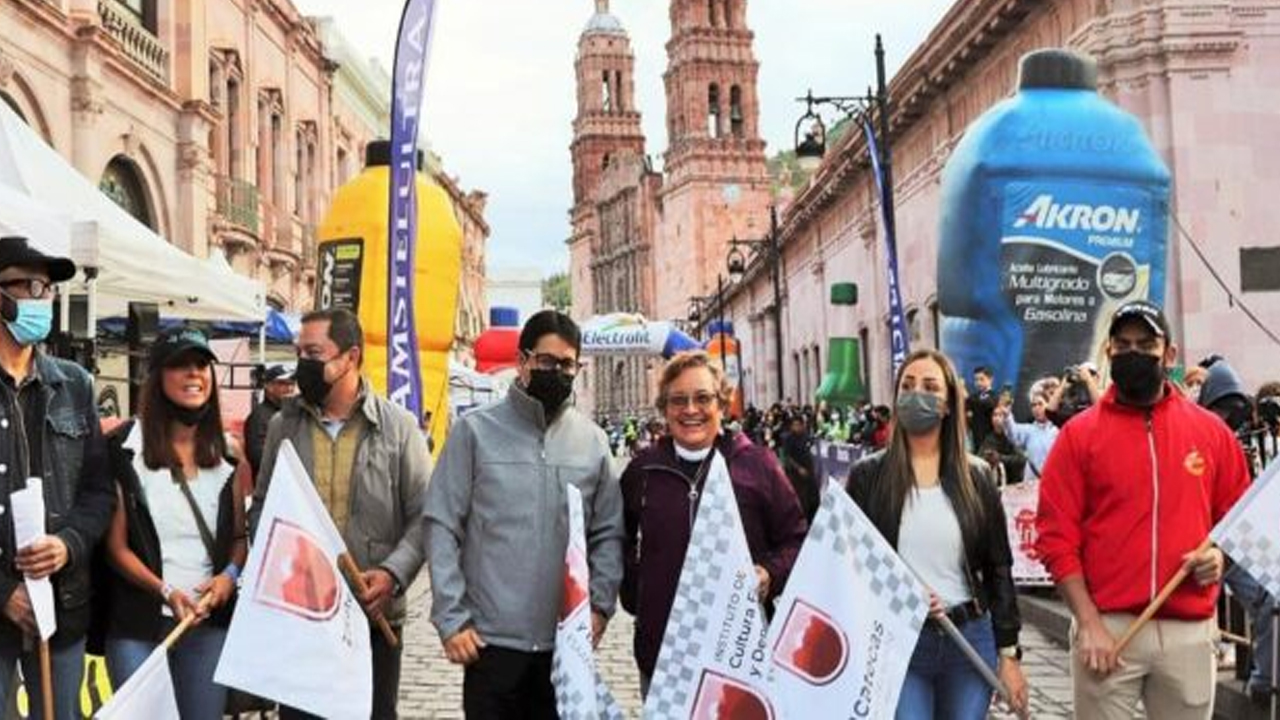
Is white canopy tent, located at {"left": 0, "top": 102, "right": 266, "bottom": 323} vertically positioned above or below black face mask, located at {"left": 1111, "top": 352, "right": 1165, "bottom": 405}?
above

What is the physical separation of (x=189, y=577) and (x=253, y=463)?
4111 millimetres

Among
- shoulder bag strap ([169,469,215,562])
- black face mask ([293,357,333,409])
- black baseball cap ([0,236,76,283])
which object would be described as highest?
black baseball cap ([0,236,76,283])

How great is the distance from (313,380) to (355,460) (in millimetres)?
329

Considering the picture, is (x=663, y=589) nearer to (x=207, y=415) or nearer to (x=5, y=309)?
(x=207, y=415)

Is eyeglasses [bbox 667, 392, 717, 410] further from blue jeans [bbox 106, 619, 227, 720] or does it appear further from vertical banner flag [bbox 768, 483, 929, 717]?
blue jeans [bbox 106, 619, 227, 720]

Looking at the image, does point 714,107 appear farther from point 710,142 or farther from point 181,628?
point 181,628

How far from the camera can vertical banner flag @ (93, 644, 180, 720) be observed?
4176 millimetres

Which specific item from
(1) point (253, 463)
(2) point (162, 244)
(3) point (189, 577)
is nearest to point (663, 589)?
(3) point (189, 577)

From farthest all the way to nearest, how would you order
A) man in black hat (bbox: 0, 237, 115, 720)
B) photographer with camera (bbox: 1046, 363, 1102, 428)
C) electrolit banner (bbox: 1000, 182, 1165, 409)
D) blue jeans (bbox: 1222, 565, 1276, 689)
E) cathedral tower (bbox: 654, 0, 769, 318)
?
cathedral tower (bbox: 654, 0, 769, 318)
electrolit banner (bbox: 1000, 182, 1165, 409)
photographer with camera (bbox: 1046, 363, 1102, 428)
blue jeans (bbox: 1222, 565, 1276, 689)
man in black hat (bbox: 0, 237, 115, 720)

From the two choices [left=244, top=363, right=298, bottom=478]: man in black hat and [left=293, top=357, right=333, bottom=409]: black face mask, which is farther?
[left=244, top=363, right=298, bottom=478]: man in black hat

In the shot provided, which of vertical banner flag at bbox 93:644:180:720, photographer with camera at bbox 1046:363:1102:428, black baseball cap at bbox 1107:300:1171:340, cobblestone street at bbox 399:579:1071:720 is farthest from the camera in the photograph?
photographer with camera at bbox 1046:363:1102:428

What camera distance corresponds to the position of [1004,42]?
22250 mm

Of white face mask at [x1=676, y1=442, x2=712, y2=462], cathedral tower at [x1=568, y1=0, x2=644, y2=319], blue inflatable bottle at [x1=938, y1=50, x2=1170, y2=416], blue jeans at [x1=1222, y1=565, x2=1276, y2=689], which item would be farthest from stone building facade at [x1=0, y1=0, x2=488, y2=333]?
cathedral tower at [x1=568, y1=0, x2=644, y2=319]

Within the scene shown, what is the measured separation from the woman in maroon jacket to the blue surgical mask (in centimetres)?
207
